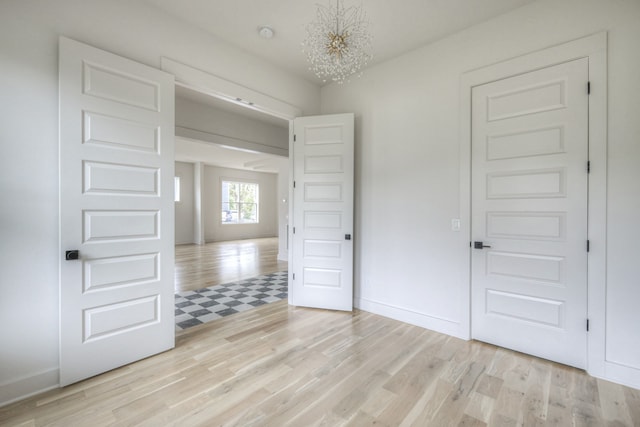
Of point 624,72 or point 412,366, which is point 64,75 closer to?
point 412,366

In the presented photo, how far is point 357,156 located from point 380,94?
79cm

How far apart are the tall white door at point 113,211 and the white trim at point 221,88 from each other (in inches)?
6.4

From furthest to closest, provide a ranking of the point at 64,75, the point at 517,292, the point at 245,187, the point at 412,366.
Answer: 1. the point at 245,187
2. the point at 517,292
3. the point at 412,366
4. the point at 64,75

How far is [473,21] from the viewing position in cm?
269

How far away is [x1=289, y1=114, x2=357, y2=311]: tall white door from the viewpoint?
3.56 m

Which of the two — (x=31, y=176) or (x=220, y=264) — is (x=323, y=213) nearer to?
(x=31, y=176)

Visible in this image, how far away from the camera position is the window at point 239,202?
1077 centimetres

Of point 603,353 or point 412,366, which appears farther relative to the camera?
point 412,366

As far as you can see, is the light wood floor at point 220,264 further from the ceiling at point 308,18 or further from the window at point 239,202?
the ceiling at point 308,18

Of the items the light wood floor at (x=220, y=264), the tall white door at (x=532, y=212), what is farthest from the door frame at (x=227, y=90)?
the tall white door at (x=532, y=212)

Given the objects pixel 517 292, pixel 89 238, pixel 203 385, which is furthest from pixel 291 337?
pixel 517 292

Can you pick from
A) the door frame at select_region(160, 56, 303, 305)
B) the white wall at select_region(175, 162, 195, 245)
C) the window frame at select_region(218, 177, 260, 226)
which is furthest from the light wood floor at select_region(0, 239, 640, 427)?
the window frame at select_region(218, 177, 260, 226)

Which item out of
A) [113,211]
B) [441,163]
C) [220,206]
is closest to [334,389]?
[113,211]

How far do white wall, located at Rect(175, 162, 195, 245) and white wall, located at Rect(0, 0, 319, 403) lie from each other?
800 centimetres
